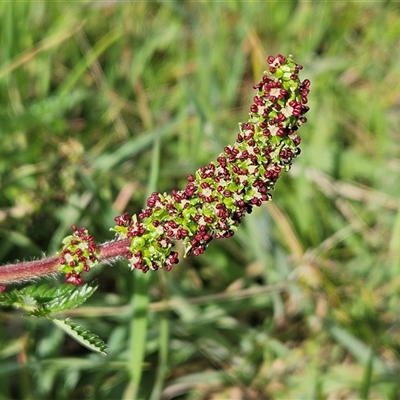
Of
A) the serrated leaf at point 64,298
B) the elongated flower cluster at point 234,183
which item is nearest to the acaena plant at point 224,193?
the elongated flower cluster at point 234,183

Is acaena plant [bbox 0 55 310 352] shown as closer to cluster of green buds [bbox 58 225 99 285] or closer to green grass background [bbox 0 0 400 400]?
cluster of green buds [bbox 58 225 99 285]

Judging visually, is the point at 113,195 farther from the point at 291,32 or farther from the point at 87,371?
the point at 291,32

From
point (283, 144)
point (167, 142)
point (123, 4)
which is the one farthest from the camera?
point (123, 4)

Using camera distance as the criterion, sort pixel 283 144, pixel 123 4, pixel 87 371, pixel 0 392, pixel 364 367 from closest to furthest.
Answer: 1. pixel 283 144
2. pixel 0 392
3. pixel 87 371
4. pixel 364 367
5. pixel 123 4

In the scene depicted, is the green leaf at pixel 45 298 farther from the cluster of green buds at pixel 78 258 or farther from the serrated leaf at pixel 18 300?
the cluster of green buds at pixel 78 258

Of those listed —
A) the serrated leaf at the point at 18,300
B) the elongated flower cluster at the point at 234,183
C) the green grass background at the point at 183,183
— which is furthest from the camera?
the green grass background at the point at 183,183

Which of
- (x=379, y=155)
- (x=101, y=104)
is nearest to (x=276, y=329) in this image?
(x=379, y=155)
